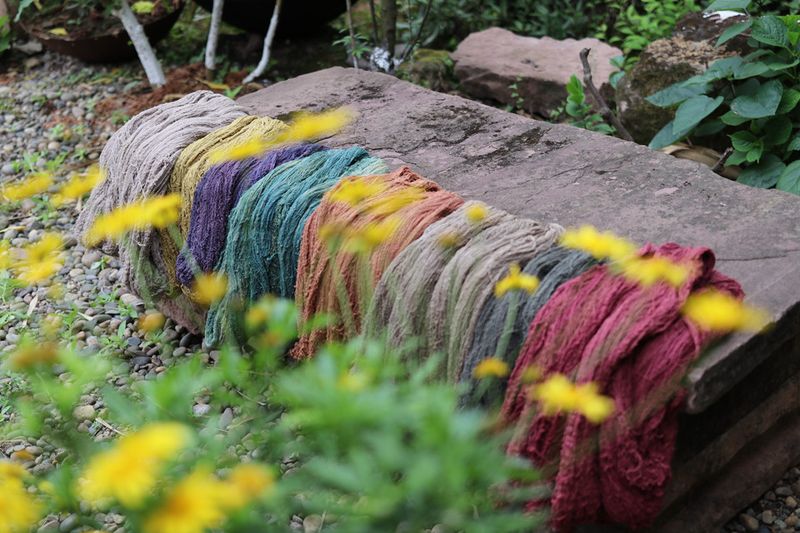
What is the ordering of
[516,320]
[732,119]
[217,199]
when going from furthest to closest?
[732,119], [217,199], [516,320]

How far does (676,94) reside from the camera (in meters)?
3.33

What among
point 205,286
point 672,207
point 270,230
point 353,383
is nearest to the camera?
point 353,383

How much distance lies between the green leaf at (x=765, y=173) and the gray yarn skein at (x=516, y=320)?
4.98 ft

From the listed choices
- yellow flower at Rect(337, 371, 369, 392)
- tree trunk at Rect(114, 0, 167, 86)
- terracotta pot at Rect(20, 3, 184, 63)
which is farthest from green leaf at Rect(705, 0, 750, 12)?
terracotta pot at Rect(20, 3, 184, 63)

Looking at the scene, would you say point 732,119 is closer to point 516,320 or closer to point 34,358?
point 516,320

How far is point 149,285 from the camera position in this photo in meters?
2.90

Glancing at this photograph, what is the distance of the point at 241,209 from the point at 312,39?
136 inches

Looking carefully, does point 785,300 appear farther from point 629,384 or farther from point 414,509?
point 414,509

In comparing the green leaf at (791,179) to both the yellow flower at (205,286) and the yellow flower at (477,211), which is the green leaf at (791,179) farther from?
the yellow flower at (205,286)

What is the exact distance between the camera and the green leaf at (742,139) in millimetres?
3195

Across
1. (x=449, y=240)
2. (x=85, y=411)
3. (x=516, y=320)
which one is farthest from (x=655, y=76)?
(x=85, y=411)

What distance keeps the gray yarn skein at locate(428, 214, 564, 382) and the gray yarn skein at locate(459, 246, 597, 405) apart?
1.0 inches

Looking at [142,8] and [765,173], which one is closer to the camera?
[765,173]

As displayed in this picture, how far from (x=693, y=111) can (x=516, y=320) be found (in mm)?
1715
